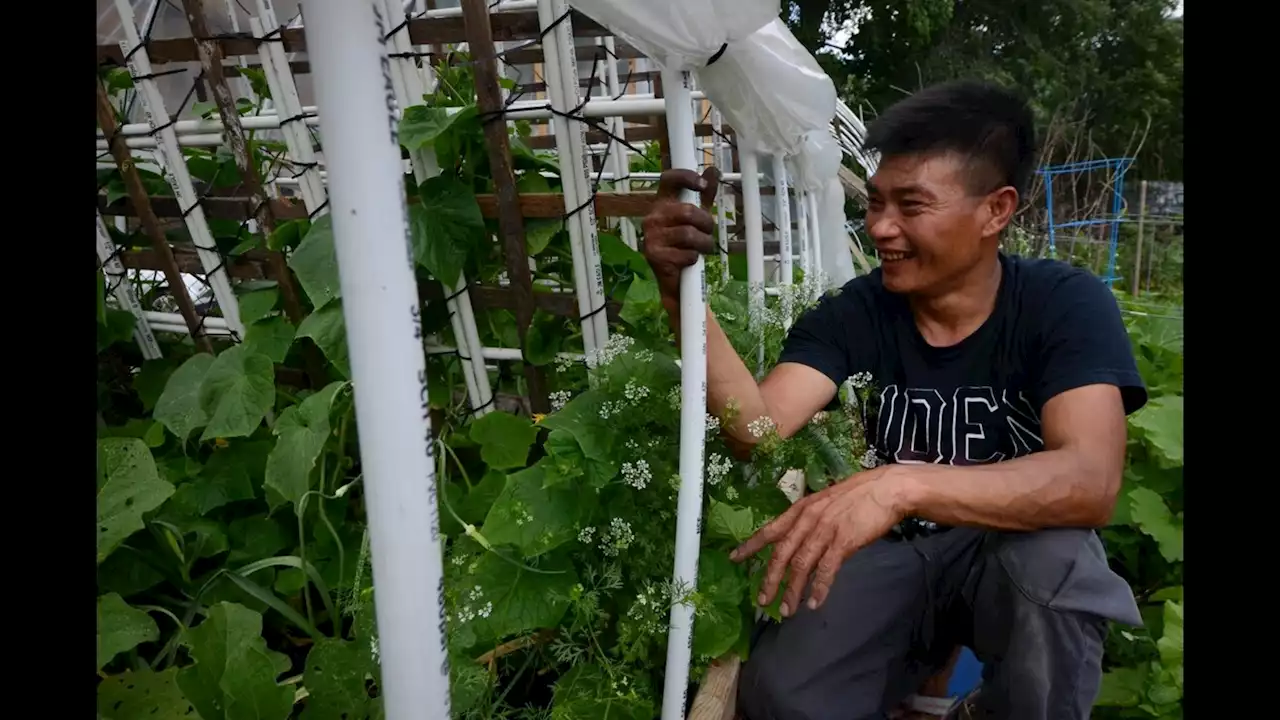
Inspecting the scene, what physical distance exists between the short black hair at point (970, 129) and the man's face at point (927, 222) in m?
0.03

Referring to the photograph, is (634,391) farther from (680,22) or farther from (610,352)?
(680,22)

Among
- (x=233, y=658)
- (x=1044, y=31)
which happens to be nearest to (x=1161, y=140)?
(x=1044, y=31)

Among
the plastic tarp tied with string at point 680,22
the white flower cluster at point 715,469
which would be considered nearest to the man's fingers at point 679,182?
the plastic tarp tied with string at point 680,22

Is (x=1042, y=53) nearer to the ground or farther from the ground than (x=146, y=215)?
farther from the ground

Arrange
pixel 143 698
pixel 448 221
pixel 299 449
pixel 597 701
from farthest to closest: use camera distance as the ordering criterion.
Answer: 1. pixel 448 221
2. pixel 299 449
3. pixel 143 698
4. pixel 597 701

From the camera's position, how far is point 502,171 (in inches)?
76.2

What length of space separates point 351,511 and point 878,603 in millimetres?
1381

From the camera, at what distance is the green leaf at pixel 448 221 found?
1.95 metres

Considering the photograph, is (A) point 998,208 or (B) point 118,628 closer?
(B) point 118,628

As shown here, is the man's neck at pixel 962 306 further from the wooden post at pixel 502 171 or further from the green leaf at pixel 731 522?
the wooden post at pixel 502 171

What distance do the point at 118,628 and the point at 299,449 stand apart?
1.49 ft

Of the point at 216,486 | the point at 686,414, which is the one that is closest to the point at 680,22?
the point at 686,414

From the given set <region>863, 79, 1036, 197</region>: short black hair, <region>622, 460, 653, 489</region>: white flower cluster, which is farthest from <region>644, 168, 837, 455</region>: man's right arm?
<region>863, 79, 1036, 197</region>: short black hair

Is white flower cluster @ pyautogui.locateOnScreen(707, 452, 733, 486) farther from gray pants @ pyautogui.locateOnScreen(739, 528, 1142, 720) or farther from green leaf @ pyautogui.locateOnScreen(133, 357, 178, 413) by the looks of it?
green leaf @ pyautogui.locateOnScreen(133, 357, 178, 413)
